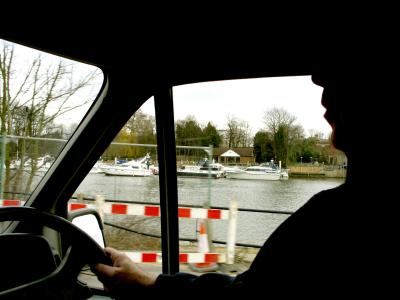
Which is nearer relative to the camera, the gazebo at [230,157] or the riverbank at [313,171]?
the riverbank at [313,171]

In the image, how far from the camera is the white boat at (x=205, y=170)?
103 inches

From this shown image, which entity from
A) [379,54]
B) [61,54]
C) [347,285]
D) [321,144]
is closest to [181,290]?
[347,285]

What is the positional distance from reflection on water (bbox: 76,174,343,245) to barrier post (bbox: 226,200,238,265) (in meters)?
0.04

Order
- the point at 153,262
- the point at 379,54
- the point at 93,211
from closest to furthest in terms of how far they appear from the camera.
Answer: the point at 379,54 → the point at 93,211 → the point at 153,262

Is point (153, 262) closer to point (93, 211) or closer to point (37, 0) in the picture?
point (93, 211)

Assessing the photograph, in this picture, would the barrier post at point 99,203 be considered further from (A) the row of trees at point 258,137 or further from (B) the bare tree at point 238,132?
(B) the bare tree at point 238,132

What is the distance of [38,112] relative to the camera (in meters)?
1.97

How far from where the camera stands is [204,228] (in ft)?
10.1

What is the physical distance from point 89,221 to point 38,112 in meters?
0.71

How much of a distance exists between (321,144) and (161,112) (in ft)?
3.04

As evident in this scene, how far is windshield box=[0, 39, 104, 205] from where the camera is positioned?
6.15ft

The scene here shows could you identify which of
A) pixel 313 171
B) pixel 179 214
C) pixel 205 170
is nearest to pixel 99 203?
pixel 179 214

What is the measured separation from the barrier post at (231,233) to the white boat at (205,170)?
27 cm

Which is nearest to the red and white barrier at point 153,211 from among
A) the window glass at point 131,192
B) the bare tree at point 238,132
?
the window glass at point 131,192
